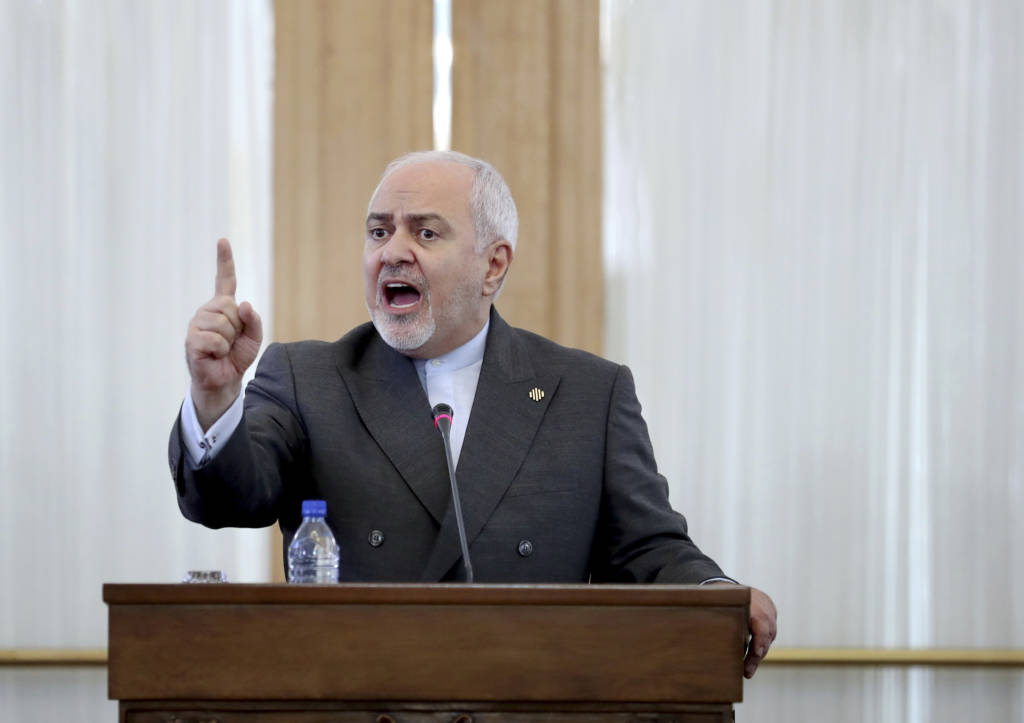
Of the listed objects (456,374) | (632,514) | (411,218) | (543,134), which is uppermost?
(543,134)

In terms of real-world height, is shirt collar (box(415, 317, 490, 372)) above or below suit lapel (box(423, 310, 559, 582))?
above

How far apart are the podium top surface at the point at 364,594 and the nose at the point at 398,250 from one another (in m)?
1.05

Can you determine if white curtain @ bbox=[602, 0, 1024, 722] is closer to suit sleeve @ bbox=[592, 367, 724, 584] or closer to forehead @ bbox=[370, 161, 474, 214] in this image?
suit sleeve @ bbox=[592, 367, 724, 584]

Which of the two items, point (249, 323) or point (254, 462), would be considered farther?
point (254, 462)

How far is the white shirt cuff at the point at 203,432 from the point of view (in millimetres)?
1985

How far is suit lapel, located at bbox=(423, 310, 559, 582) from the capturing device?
2.32 metres

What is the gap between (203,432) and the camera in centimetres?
200

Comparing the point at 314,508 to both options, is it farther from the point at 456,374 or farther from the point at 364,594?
the point at 456,374

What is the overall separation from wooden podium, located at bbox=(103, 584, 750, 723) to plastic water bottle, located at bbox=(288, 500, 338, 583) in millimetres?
489

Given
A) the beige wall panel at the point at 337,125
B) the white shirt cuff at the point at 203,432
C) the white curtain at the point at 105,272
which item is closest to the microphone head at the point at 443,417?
the white shirt cuff at the point at 203,432

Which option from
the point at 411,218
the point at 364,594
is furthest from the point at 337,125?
the point at 364,594

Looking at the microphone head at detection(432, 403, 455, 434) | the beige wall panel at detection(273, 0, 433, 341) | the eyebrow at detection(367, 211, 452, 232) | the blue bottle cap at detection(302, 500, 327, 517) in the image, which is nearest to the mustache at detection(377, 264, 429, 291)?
the eyebrow at detection(367, 211, 452, 232)

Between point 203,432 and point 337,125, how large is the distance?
2.77 m

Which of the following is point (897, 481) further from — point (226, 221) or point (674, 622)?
point (674, 622)
